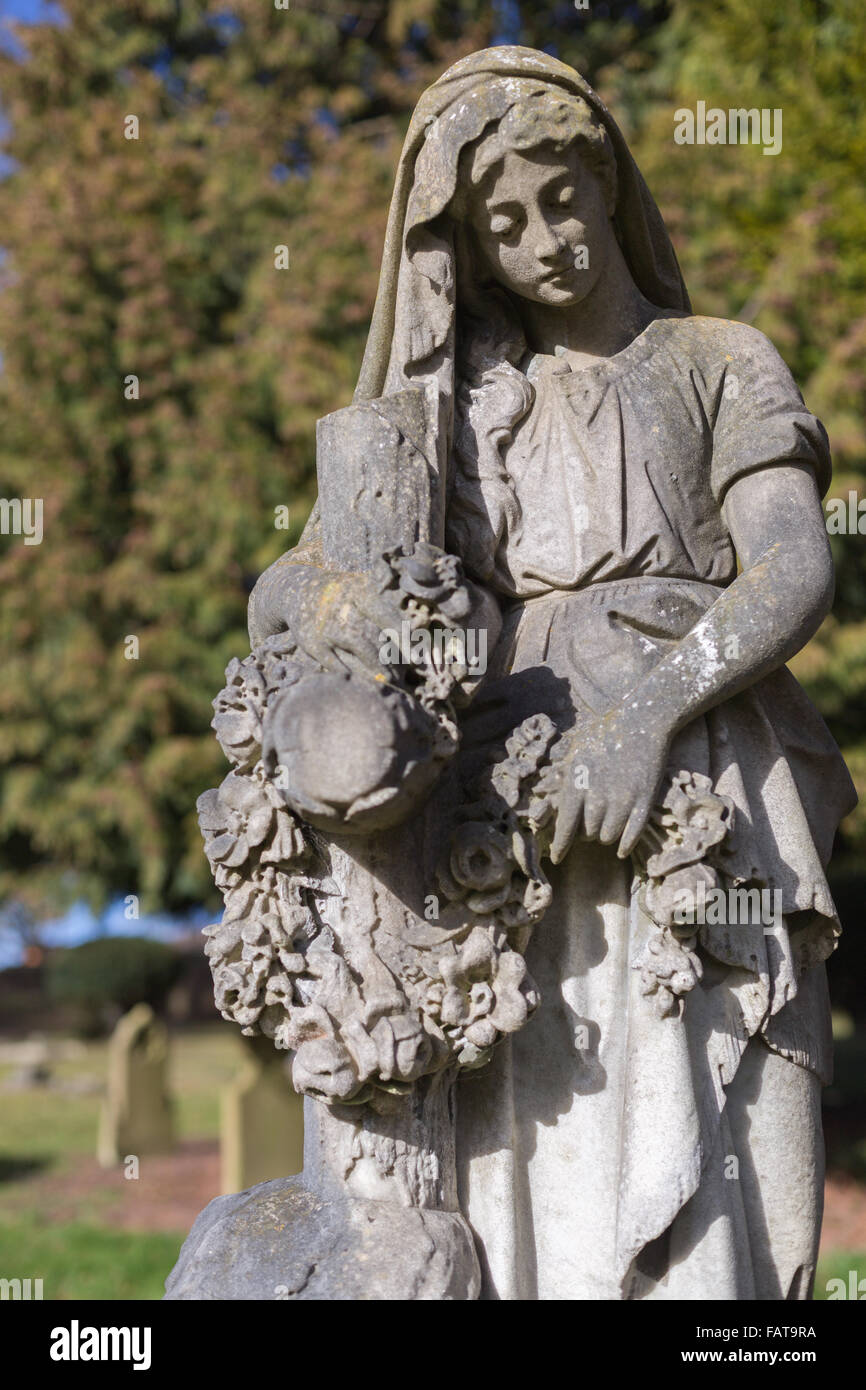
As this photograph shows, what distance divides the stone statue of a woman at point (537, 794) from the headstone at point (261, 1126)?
352 inches

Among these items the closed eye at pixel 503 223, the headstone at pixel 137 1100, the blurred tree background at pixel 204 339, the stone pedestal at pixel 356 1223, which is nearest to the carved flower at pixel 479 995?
the stone pedestal at pixel 356 1223

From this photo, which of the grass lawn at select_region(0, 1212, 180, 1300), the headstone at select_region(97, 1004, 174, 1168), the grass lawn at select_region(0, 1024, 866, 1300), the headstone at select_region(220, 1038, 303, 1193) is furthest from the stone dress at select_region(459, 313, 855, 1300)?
the headstone at select_region(97, 1004, 174, 1168)

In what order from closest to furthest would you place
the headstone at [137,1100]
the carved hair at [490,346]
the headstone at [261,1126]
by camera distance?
the carved hair at [490,346] < the headstone at [261,1126] < the headstone at [137,1100]

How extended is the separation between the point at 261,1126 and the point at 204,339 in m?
5.96

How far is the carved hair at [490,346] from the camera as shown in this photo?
3.23m

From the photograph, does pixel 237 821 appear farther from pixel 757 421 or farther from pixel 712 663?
pixel 757 421

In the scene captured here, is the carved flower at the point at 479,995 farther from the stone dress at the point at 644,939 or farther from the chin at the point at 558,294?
the chin at the point at 558,294

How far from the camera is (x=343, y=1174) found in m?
2.96

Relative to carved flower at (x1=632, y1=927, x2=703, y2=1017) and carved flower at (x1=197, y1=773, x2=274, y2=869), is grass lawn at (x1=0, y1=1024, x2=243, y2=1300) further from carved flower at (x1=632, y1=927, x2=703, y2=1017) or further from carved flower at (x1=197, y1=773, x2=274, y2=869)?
carved flower at (x1=632, y1=927, x2=703, y2=1017)

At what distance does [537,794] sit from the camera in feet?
9.84

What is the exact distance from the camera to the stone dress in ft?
9.91

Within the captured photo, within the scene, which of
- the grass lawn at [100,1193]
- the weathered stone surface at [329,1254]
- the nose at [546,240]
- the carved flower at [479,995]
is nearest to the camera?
the weathered stone surface at [329,1254]

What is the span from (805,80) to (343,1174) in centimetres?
977

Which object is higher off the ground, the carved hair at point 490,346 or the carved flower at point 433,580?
the carved hair at point 490,346
